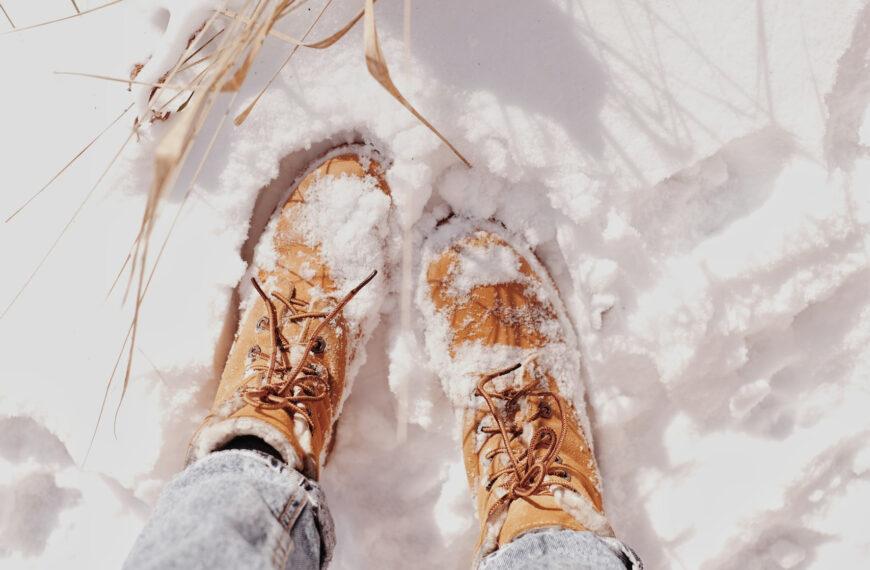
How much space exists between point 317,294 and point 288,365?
0.46 ft

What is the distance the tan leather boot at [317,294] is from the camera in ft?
3.75

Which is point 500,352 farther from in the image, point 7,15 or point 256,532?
point 7,15

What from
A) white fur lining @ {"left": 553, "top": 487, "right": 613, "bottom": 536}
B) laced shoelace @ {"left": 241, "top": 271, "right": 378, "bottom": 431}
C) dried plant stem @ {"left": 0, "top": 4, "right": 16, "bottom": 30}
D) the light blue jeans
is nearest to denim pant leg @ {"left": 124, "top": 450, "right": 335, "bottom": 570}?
the light blue jeans

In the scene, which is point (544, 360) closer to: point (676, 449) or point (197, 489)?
point (676, 449)

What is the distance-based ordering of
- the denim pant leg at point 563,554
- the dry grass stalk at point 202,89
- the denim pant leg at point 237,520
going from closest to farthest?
the dry grass stalk at point 202,89, the denim pant leg at point 237,520, the denim pant leg at point 563,554

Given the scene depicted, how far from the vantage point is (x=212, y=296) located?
1.20 metres

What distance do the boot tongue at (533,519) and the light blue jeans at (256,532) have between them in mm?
20

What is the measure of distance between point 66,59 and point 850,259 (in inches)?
57.0

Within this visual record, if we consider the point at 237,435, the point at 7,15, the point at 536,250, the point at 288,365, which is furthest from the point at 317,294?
the point at 7,15

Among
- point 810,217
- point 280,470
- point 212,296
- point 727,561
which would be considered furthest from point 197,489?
point 810,217

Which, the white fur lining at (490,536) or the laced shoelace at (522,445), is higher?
the laced shoelace at (522,445)

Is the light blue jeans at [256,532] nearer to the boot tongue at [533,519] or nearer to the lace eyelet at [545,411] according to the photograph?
the boot tongue at [533,519]

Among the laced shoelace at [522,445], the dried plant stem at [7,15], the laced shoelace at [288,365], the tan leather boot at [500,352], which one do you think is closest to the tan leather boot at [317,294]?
the laced shoelace at [288,365]

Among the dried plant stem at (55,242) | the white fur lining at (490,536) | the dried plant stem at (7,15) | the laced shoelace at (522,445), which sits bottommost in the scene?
the white fur lining at (490,536)
